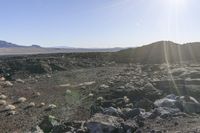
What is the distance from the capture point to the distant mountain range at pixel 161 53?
85.1 meters

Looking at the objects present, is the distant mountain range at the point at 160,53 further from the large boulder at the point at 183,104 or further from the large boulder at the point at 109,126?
the large boulder at the point at 109,126

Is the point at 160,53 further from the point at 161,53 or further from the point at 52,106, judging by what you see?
the point at 52,106

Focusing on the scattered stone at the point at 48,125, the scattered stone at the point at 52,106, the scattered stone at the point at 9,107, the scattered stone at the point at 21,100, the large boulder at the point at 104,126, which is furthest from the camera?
the scattered stone at the point at 21,100

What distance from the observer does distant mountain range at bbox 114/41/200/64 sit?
85.1 meters

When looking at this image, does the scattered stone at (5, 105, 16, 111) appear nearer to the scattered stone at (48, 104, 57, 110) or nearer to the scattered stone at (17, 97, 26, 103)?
the scattered stone at (17, 97, 26, 103)

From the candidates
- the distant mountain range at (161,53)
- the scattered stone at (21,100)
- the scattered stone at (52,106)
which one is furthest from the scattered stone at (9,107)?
the distant mountain range at (161,53)

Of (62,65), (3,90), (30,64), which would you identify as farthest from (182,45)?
(3,90)

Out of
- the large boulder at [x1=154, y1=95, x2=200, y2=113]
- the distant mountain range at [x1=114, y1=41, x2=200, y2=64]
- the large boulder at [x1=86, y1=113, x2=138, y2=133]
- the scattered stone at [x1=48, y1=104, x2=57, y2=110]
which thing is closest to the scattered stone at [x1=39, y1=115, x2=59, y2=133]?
the large boulder at [x1=86, y1=113, x2=138, y2=133]

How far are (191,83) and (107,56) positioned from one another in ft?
208

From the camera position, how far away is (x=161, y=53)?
8906 centimetres

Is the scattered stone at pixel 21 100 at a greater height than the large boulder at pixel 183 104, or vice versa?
the large boulder at pixel 183 104

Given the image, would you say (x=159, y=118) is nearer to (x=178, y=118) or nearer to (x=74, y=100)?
(x=178, y=118)

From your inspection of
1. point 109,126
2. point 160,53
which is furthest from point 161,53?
point 109,126

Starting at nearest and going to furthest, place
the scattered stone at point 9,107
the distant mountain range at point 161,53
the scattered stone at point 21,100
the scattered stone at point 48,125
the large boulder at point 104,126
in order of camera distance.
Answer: the large boulder at point 104,126, the scattered stone at point 48,125, the scattered stone at point 9,107, the scattered stone at point 21,100, the distant mountain range at point 161,53
